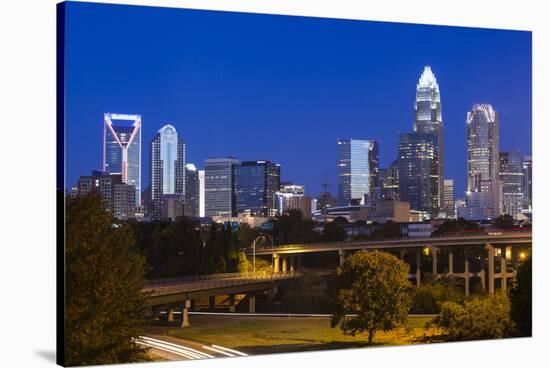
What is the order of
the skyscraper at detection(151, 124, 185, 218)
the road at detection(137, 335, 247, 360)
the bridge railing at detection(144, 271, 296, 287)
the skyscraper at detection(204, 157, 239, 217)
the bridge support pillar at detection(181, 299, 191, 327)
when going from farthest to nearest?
the skyscraper at detection(204, 157, 239, 217) → the bridge support pillar at detection(181, 299, 191, 327) → the bridge railing at detection(144, 271, 296, 287) → the skyscraper at detection(151, 124, 185, 218) → the road at detection(137, 335, 247, 360)

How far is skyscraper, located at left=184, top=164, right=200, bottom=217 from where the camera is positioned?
49.1 ft

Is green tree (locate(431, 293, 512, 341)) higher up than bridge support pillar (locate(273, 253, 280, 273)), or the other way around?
bridge support pillar (locate(273, 253, 280, 273))

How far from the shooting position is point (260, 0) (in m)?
15.4

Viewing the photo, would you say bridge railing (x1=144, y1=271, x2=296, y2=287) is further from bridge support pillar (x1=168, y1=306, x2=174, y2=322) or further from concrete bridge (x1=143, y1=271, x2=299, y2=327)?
bridge support pillar (x1=168, y1=306, x2=174, y2=322)

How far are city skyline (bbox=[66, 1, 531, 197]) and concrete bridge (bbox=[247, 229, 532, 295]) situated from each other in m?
0.77

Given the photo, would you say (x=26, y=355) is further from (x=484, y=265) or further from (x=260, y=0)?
(x=484, y=265)

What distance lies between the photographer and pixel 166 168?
14812 millimetres

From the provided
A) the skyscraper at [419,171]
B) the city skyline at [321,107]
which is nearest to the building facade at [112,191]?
the city skyline at [321,107]

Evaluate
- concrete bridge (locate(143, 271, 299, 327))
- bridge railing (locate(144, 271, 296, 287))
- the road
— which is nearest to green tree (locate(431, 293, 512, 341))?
concrete bridge (locate(143, 271, 299, 327))

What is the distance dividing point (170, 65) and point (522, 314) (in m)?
5.90

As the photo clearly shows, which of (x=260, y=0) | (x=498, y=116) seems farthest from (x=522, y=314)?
(x=260, y=0)

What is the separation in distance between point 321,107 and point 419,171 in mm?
1690

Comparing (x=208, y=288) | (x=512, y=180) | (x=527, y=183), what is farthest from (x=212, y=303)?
(x=527, y=183)

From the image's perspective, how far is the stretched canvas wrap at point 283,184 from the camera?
1405 cm
